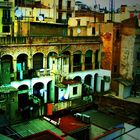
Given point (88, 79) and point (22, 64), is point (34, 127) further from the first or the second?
point (88, 79)

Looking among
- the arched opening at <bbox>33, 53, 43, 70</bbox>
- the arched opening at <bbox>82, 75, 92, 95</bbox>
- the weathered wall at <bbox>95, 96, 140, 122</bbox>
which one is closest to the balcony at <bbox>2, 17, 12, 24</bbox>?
the arched opening at <bbox>33, 53, 43, 70</bbox>

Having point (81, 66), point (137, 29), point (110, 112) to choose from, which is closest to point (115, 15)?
point (137, 29)

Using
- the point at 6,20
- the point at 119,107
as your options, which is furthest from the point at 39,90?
the point at 6,20

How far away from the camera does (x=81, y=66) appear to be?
79.7 ft

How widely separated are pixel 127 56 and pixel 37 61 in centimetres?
828

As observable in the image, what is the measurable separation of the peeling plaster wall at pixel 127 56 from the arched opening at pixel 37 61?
7.66 meters

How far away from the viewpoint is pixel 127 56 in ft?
80.2

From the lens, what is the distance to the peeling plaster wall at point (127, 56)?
79.0 ft

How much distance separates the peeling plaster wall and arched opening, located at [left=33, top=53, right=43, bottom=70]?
766 centimetres

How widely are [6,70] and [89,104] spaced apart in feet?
23.0

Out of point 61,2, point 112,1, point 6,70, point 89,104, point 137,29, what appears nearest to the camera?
point 6,70

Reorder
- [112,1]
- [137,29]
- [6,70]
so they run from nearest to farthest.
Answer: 1. [6,70]
2. [137,29]
3. [112,1]

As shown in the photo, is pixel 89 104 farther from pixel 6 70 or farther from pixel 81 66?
pixel 6 70

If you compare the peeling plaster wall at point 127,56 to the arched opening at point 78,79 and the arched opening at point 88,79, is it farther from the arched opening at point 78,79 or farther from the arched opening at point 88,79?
the arched opening at point 78,79
